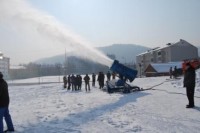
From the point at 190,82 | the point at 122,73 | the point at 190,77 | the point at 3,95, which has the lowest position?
the point at 3,95

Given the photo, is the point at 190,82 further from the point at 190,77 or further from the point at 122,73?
the point at 122,73

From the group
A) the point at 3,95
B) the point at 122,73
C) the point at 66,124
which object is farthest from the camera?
Answer: the point at 122,73

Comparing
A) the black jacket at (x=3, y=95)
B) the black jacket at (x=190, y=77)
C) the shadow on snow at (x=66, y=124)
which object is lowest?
the shadow on snow at (x=66, y=124)

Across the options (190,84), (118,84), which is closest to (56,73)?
(118,84)

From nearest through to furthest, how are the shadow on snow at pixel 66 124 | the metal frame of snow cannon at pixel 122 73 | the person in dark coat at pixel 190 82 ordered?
the shadow on snow at pixel 66 124 → the person in dark coat at pixel 190 82 → the metal frame of snow cannon at pixel 122 73

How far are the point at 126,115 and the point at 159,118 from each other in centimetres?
159

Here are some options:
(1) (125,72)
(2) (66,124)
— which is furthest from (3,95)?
(1) (125,72)

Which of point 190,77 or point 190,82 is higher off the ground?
point 190,77

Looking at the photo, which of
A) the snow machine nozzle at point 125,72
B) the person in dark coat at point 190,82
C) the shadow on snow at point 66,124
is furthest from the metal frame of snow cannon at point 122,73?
the shadow on snow at point 66,124

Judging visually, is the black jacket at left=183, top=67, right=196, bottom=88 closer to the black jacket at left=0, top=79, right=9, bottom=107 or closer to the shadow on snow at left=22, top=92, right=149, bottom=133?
the shadow on snow at left=22, top=92, right=149, bottom=133

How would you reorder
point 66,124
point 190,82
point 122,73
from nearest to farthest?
point 66,124 < point 190,82 < point 122,73

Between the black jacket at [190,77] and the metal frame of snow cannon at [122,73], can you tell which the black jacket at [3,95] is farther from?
the metal frame of snow cannon at [122,73]

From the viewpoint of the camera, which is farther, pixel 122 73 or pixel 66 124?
pixel 122 73

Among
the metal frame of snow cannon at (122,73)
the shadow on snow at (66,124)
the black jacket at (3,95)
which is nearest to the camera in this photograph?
the black jacket at (3,95)
